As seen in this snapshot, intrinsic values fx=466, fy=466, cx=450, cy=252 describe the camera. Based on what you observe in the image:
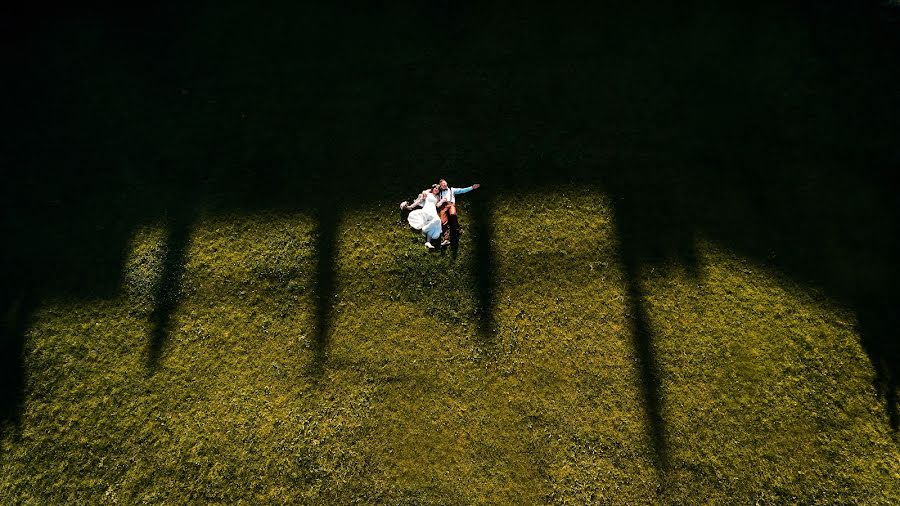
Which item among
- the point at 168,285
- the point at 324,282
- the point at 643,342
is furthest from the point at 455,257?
the point at 168,285

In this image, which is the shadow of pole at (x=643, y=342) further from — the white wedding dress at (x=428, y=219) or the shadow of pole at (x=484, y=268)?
the white wedding dress at (x=428, y=219)

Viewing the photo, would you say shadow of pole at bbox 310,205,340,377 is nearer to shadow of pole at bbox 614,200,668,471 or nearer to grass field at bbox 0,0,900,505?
grass field at bbox 0,0,900,505

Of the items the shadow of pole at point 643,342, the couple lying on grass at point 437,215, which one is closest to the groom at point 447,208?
the couple lying on grass at point 437,215

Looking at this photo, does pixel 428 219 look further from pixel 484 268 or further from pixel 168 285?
pixel 168 285

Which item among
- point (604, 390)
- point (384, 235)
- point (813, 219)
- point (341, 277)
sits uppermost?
point (813, 219)

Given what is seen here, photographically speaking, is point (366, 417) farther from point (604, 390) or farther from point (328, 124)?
point (328, 124)

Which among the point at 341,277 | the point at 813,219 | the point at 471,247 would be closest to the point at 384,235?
the point at 341,277

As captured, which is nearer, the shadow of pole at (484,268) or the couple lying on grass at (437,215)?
the shadow of pole at (484,268)
